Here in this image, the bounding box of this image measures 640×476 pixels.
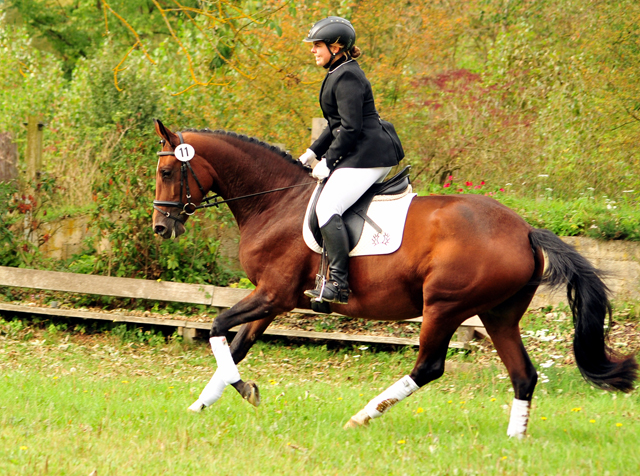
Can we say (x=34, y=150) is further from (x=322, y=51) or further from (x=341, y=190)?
(x=341, y=190)

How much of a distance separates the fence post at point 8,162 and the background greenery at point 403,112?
263 mm

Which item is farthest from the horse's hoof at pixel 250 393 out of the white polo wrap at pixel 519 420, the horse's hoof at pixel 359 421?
the white polo wrap at pixel 519 420

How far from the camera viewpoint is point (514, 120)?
42.3ft

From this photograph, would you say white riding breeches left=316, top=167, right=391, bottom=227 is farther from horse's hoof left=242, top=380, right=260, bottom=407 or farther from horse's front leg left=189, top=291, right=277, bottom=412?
horse's hoof left=242, top=380, right=260, bottom=407

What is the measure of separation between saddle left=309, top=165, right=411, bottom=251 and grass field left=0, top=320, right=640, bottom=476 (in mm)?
1516

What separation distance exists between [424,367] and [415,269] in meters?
0.77

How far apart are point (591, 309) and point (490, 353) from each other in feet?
10.00

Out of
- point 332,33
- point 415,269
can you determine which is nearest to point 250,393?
point 415,269

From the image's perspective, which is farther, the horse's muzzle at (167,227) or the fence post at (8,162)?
the fence post at (8,162)

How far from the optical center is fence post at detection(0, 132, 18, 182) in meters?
10.7

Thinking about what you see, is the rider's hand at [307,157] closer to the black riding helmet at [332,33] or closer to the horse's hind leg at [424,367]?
the black riding helmet at [332,33]

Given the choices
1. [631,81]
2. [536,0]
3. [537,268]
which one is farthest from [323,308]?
[536,0]

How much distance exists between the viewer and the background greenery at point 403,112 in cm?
991

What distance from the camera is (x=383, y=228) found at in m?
5.45
